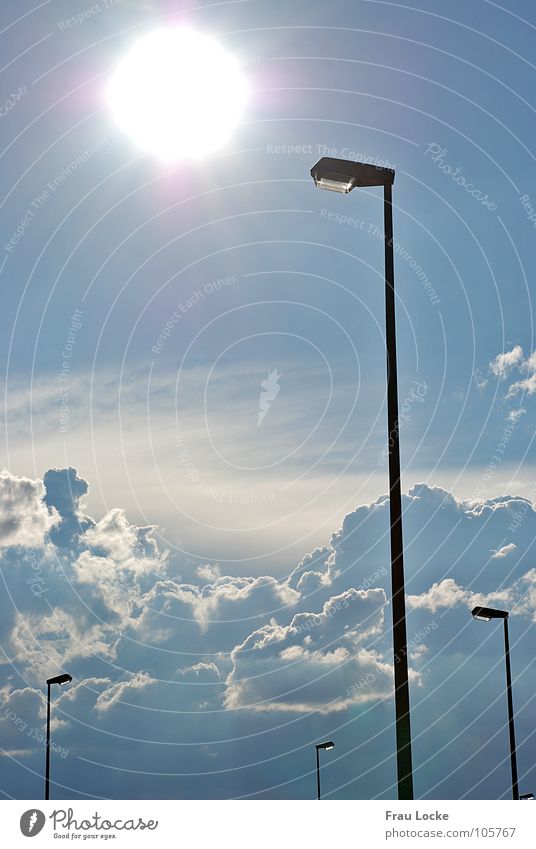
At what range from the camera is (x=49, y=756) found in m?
39.2

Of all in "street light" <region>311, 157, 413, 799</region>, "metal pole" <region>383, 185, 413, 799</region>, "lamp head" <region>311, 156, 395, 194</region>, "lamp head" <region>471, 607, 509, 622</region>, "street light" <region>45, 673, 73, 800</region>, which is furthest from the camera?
"street light" <region>45, 673, 73, 800</region>

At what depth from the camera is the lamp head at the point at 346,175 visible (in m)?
13.5

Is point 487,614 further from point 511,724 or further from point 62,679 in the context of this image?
point 62,679

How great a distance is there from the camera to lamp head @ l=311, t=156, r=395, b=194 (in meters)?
13.5

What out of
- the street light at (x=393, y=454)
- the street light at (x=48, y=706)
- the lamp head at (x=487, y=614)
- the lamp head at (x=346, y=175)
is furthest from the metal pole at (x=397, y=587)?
the street light at (x=48, y=706)

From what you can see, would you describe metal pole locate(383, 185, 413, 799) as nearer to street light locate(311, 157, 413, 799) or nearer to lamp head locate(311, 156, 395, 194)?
street light locate(311, 157, 413, 799)

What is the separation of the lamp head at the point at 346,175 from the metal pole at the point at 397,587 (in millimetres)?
1748

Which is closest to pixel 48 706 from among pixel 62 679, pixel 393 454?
pixel 62 679

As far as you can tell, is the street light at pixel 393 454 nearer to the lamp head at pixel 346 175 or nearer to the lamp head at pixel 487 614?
the lamp head at pixel 346 175

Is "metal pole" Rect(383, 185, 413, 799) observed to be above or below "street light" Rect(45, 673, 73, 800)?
below

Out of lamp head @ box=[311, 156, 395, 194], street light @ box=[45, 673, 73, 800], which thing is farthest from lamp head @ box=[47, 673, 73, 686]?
lamp head @ box=[311, 156, 395, 194]

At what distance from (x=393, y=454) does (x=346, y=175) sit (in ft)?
12.8
